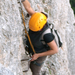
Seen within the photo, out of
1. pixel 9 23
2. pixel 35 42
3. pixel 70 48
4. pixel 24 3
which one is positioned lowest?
pixel 70 48

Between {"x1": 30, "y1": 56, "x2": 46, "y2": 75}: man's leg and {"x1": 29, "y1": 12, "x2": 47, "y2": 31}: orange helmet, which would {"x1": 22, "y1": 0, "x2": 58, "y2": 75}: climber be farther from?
{"x1": 30, "y1": 56, "x2": 46, "y2": 75}: man's leg

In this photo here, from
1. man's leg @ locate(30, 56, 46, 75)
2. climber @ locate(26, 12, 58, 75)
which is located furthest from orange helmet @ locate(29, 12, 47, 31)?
man's leg @ locate(30, 56, 46, 75)

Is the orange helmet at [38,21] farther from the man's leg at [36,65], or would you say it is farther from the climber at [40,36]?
the man's leg at [36,65]

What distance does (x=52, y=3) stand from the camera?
526 cm

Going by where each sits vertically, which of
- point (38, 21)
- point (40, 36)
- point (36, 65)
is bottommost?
point (36, 65)

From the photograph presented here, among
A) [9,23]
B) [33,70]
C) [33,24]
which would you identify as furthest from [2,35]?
[33,70]

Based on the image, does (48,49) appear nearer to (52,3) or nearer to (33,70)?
(33,70)

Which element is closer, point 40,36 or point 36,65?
point 40,36

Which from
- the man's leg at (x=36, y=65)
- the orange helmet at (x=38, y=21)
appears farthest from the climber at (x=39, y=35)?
the man's leg at (x=36, y=65)

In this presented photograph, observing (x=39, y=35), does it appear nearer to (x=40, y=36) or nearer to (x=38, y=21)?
(x=40, y=36)

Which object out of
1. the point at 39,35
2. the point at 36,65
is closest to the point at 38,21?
the point at 39,35

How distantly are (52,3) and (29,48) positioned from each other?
3.17m

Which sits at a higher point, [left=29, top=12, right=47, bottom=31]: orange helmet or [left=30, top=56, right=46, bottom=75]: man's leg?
[left=29, top=12, right=47, bottom=31]: orange helmet

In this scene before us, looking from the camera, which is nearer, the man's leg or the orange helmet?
the orange helmet
